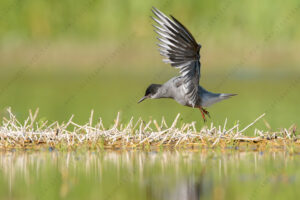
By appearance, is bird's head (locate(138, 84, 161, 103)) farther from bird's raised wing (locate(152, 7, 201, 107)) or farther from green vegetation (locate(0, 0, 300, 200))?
bird's raised wing (locate(152, 7, 201, 107))

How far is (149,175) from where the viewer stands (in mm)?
8195

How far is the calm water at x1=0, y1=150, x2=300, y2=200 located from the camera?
23.7 feet

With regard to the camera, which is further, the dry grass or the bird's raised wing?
the dry grass

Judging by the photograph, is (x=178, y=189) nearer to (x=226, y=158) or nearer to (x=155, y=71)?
(x=226, y=158)

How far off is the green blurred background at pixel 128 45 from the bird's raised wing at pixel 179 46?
953 centimetres

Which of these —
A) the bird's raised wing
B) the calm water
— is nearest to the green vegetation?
the calm water

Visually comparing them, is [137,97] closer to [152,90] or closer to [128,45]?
[128,45]

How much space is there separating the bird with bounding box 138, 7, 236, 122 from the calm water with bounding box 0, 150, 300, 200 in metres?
1.03

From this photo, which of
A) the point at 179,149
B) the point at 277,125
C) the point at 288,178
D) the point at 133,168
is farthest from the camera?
the point at 277,125

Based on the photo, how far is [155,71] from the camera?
23312mm

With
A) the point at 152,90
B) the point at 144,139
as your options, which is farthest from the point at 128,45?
the point at 144,139

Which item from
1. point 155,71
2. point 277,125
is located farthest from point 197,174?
point 155,71

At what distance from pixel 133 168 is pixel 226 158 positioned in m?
1.26

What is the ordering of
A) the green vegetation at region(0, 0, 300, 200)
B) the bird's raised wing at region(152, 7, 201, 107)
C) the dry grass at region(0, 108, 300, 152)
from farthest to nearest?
1. the dry grass at region(0, 108, 300, 152)
2. the bird's raised wing at region(152, 7, 201, 107)
3. the green vegetation at region(0, 0, 300, 200)
